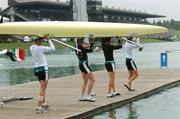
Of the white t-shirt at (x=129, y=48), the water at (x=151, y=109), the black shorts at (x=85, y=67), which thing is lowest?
the water at (x=151, y=109)

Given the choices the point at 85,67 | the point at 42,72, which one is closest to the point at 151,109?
the point at 85,67

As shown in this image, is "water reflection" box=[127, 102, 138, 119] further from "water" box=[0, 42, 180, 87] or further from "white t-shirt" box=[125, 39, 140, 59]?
"water" box=[0, 42, 180, 87]

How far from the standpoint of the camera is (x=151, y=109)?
12000mm

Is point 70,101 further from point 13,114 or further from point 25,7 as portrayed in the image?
point 25,7

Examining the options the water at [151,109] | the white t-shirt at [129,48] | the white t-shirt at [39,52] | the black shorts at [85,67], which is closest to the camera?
the white t-shirt at [39,52]

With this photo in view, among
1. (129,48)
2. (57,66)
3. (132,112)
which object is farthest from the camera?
(57,66)

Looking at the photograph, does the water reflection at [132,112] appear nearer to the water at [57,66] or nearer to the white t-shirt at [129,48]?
the white t-shirt at [129,48]

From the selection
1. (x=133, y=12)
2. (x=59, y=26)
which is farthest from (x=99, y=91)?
(x=133, y=12)

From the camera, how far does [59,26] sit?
498 inches

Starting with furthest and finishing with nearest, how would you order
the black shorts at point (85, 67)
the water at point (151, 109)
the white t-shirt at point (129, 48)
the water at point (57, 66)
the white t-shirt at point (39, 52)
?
the water at point (57, 66), the white t-shirt at point (129, 48), the black shorts at point (85, 67), the water at point (151, 109), the white t-shirt at point (39, 52)

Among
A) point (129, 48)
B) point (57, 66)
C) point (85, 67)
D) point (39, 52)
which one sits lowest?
point (57, 66)

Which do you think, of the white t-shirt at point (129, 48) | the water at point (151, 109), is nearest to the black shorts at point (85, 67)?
the water at point (151, 109)

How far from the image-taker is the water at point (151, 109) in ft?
36.1

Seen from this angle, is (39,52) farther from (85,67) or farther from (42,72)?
(85,67)
